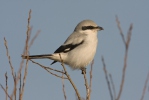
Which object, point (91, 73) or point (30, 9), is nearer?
point (30, 9)

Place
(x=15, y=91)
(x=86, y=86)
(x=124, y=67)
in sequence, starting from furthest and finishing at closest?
(x=86, y=86), (x=15, y=91), (x=124, y=67)

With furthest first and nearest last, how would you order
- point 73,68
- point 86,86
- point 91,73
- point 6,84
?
point 73,68, point 86,86, point 91,73, point 6,84

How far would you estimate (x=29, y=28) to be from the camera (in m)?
2.91

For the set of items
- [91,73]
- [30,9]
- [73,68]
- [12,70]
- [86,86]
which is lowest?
[73,68]

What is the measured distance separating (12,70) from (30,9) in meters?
0.58

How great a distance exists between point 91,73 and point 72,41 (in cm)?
232

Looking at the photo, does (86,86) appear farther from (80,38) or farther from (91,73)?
(80,38)

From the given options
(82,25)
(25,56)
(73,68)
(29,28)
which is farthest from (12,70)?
(82,25)

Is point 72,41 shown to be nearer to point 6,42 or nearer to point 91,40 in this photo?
point 91,40

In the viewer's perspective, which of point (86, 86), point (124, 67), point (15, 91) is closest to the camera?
point (124, 67)

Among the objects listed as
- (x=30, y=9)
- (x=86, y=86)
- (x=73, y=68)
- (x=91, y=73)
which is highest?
(x=30, y=9)

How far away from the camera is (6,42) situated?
9.62 feet

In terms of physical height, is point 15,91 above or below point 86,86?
above

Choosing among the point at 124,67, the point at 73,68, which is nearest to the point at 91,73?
the point at 124,67
